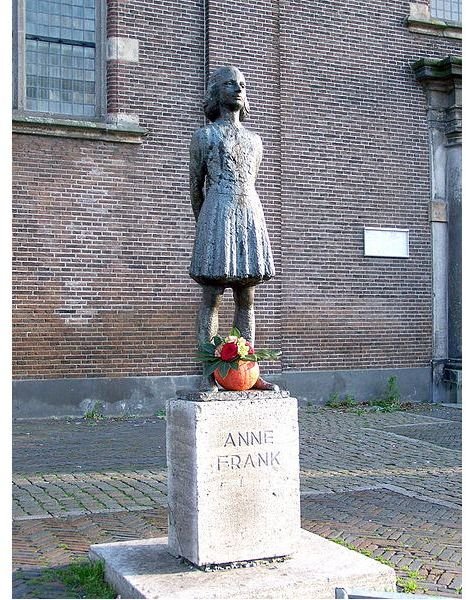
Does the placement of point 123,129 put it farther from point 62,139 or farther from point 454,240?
point 454,240

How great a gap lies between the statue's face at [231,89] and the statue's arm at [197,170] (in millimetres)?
275

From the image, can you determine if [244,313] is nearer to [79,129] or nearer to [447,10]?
[79,129]

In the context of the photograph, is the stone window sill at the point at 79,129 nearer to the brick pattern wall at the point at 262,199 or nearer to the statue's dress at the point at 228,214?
the brick pattern wall at the point at 262,199

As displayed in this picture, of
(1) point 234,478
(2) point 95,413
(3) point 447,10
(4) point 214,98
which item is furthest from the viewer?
(3) point 447,10

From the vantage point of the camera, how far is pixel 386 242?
14.8 meters

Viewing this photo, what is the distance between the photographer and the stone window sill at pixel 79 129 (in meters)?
12.2

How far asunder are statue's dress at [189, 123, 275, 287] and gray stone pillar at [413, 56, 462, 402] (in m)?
10.5

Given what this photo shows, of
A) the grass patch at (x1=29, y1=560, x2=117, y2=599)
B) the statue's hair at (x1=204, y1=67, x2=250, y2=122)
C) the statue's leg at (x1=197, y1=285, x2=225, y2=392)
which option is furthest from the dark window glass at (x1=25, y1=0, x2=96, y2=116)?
the grass patch at (x1=29, y1=560, x2=117, y2=599)

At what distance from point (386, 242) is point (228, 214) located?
9927mm

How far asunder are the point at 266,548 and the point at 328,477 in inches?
129

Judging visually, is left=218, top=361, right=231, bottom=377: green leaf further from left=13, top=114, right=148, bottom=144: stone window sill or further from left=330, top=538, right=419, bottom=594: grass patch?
left=13, top=114, right=148, bottom=144: stone window sill

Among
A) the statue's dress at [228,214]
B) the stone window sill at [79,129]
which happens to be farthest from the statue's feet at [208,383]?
the stone window sill at [79,129]

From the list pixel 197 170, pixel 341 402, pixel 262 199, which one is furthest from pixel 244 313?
pixel 341 402

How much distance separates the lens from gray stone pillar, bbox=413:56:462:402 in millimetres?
15195
